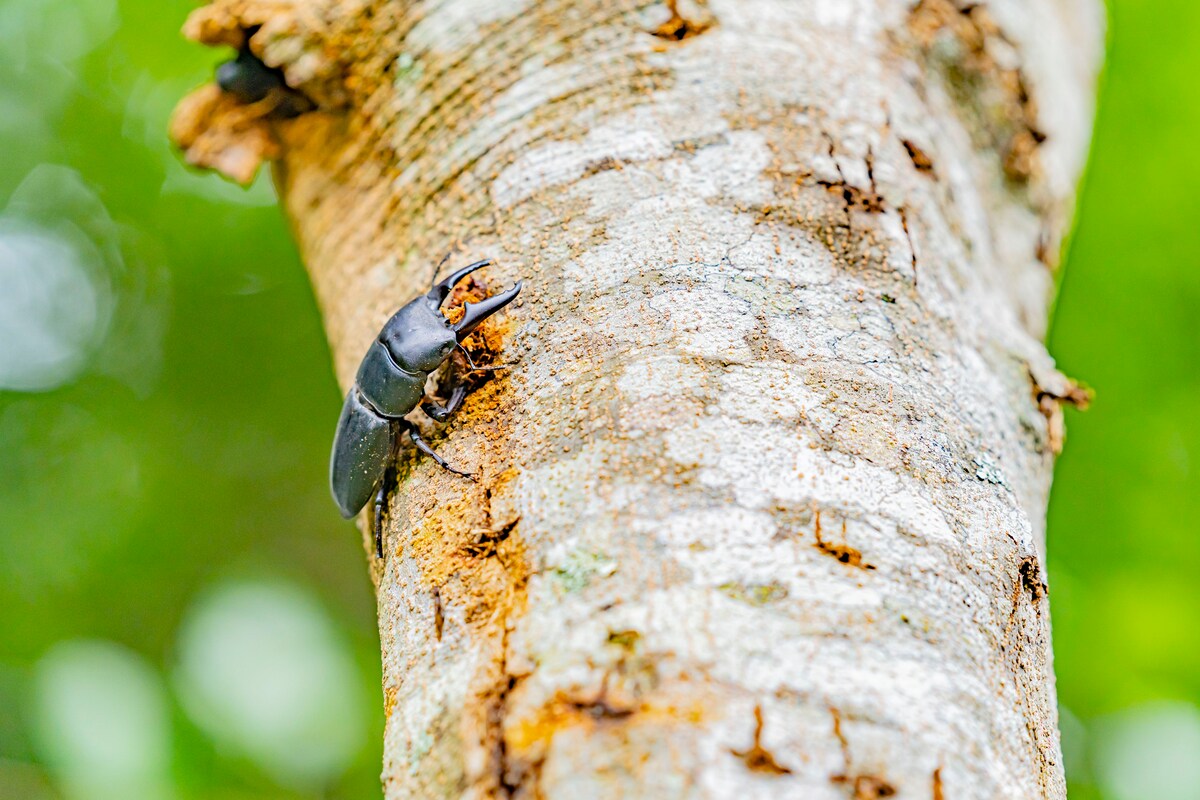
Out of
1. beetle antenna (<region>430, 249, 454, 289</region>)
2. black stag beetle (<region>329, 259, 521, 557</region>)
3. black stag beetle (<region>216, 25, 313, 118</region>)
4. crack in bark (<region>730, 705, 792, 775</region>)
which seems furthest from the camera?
black stag beetle (<region>216, 25, 313, 118</region>)

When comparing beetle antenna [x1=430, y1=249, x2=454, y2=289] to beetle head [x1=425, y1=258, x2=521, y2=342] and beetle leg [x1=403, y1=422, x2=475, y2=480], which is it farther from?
beetle leg [x1=403, y1=422, x2=475, y2=480]

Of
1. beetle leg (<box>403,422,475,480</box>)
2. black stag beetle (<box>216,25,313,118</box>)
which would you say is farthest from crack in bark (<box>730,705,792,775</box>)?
black stag beetle (<box>216,25,313,118</box>)

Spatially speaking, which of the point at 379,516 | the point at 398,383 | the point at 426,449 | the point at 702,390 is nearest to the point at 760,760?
the point at 702,390

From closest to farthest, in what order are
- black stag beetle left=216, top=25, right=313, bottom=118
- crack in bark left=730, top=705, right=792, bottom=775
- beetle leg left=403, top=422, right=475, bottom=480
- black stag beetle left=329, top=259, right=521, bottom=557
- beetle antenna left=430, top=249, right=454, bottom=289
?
crack in bark left=730, top=705, right=792, bottom=775 < beetle leg left=403, top=422, right=475, bottom=480 < black stag beetle left=329, top=259, right=521, bottom=557 < beetle antenna left=430, top=249, right=454, bottom=289 < black stag beetle left=216, top=25, right=313, bottom=118

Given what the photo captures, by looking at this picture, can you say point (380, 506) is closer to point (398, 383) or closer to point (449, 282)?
point (398, 383)

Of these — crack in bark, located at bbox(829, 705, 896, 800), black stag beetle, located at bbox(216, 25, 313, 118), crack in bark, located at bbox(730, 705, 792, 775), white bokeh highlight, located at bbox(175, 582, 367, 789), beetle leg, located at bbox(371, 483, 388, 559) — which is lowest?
white bokeh highlight, located at bbox(175, 582, 367, 789)

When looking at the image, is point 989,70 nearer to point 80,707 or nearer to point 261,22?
point 261,22

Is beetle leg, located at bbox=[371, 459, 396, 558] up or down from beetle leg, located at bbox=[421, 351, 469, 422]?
down
